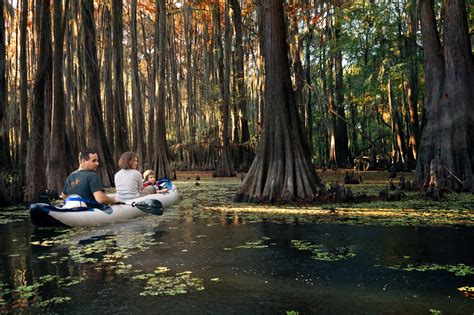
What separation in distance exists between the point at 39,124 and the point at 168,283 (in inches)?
277

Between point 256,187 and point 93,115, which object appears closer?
point 256,187

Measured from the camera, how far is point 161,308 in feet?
9.41

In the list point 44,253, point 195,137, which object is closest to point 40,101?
point 44,253

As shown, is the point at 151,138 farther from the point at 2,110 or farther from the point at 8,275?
the point at 8,275

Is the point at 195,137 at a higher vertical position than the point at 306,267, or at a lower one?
higher

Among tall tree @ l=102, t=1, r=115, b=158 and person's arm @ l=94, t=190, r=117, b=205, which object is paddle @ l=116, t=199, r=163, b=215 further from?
tall tree @ l=102, t=1, r=115, b=158

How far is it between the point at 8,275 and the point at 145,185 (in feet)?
19.5

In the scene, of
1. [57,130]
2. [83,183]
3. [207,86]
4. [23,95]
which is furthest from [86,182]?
[207,86]

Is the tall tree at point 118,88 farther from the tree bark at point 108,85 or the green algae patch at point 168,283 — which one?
the green algae patch at point 168,283

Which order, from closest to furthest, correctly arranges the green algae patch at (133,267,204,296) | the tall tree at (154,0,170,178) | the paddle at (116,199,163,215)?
the green algae patch at (133,267,204,296) → the paddle at (116,199,163,215) → the tall tree at (154,0,170,178)

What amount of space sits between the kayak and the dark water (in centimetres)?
21

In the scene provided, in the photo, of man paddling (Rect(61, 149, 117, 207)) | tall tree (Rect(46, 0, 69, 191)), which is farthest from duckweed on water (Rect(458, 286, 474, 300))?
tall tree (Rect(46, 0, 69, 191))

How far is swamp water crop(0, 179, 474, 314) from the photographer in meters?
2.91

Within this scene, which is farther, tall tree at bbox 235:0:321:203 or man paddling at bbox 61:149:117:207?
tall tree at bbox 235:0:321:203
